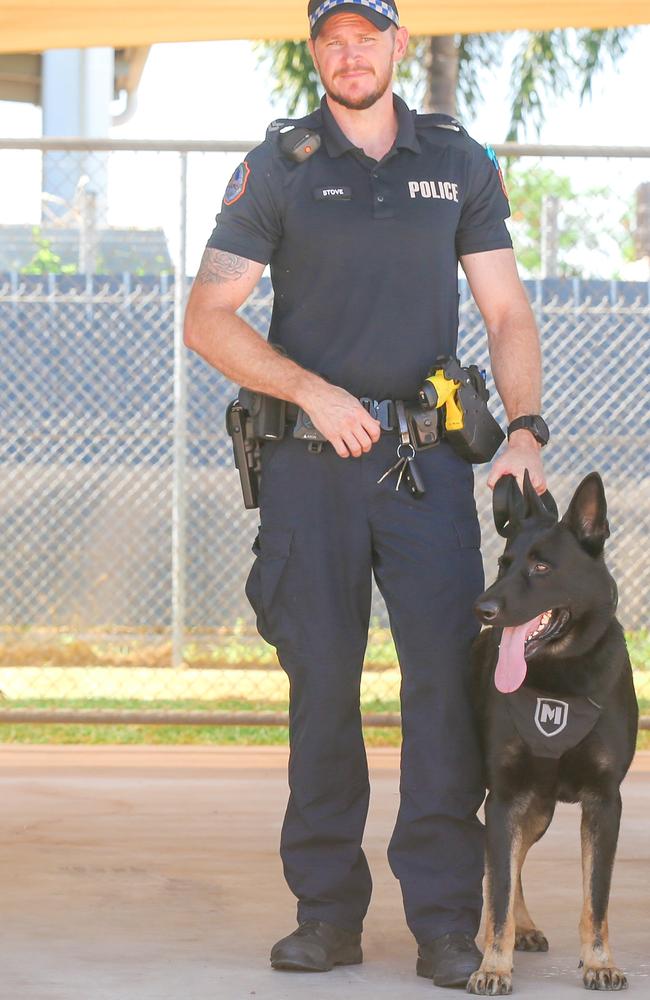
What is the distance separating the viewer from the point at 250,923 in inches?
139

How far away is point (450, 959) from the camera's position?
9.98 ft

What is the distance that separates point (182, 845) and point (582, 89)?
10.5 m

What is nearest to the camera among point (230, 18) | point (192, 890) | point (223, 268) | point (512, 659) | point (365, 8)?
point (512, 659)

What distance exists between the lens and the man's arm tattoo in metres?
3.22

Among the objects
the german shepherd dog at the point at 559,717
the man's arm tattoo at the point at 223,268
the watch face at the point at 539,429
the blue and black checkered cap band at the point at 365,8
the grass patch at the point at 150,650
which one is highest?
the blue and black checkered cap band at the point at 365,8

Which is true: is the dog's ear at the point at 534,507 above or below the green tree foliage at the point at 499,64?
below

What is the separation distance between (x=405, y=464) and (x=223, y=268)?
0.60 m

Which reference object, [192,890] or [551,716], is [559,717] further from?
[192,890]

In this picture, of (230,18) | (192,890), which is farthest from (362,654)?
(230,18)

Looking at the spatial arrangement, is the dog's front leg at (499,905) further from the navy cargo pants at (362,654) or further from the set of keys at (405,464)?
the set of keys at (405,464)

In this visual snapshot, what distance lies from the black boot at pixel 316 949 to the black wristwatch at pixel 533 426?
1.16m

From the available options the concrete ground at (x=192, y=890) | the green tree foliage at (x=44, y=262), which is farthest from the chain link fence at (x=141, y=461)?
the concrete ground at (x=192, y=890)

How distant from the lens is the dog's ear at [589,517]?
298 cm

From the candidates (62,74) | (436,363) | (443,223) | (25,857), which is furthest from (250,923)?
(62,74)
